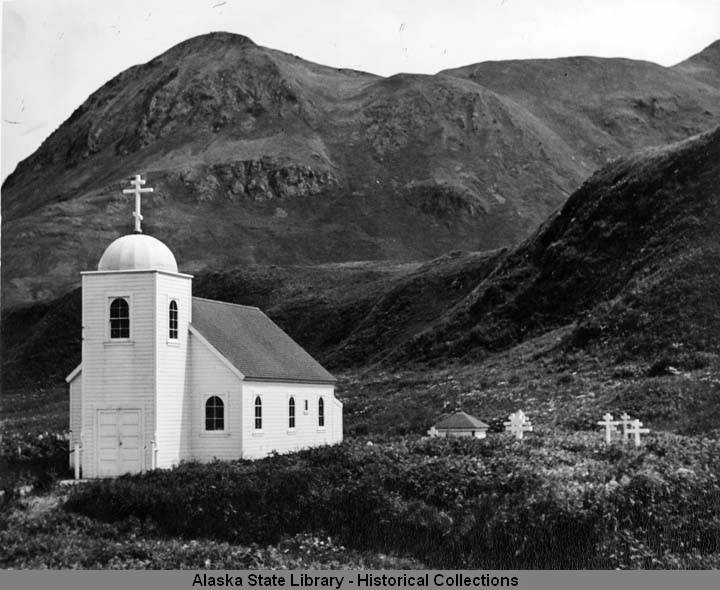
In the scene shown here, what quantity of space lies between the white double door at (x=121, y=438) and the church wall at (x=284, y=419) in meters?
3.68

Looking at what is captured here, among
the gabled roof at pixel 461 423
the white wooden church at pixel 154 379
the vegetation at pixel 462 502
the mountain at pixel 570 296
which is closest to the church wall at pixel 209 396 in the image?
the white wooden church at pixel 154 379

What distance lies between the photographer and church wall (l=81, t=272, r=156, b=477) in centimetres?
3866

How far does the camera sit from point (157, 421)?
126ft

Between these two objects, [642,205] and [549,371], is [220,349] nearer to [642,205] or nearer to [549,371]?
[549,371]

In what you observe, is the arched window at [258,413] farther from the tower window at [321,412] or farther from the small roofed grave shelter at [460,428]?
the tower window at [321,412]

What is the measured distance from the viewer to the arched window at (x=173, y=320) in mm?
39969

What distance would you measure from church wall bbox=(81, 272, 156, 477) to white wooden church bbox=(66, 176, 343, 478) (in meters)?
0.03

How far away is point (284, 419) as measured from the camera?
4450cm

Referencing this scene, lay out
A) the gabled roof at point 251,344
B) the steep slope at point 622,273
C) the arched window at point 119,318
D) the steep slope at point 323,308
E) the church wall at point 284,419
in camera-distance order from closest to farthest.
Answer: the arched window at point 119,318 → the church wall at point 284,419 → the gabled roof at point 251,344 → the steep slope at point 622,273 → the steep slope at point 323,308

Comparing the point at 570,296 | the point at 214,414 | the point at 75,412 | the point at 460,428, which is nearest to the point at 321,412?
the point at 460,428

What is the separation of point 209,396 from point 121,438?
3468 mm

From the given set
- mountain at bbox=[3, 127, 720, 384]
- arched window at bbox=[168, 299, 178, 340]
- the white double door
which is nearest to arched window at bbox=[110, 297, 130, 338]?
arched window at bbox=[168, 299, 178, 340]
